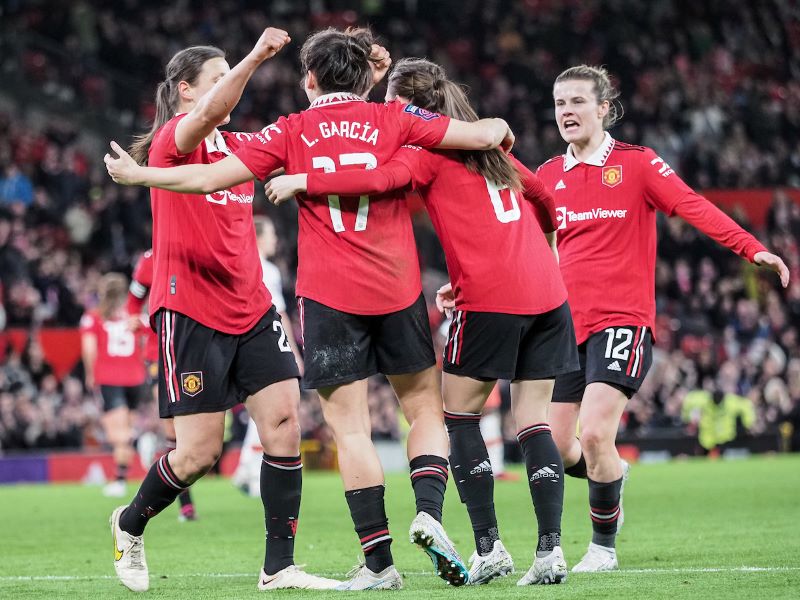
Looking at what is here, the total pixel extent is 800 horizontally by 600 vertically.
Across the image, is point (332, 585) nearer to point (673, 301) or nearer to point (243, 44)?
point (673, 301)

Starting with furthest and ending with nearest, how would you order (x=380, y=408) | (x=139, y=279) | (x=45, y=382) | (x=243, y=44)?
(x=243, y=44), (x=380, y=408), (x=45, y=382), (x=139, y=279)

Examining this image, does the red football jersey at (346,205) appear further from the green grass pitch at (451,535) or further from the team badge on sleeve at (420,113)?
the green grass pitch at (451,535)

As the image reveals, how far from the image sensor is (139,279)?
Answer: 9.70 metres

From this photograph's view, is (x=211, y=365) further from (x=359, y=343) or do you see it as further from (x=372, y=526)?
(x=372, y=526)

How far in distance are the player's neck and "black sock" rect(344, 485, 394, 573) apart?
254 cm

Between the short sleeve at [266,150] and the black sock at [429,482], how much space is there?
1445 mm

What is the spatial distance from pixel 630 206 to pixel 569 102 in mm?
669

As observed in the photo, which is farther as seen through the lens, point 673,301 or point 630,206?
point 673,301

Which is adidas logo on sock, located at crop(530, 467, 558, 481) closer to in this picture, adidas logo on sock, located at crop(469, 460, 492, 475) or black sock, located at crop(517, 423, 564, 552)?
black sock, located at crop(517, 423, 564, 552)

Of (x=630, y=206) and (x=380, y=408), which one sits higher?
(x=630, y=206)

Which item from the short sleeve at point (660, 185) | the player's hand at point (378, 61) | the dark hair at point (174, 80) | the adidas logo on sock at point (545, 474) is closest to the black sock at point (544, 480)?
the adidas logo on sock at point (545, 474)

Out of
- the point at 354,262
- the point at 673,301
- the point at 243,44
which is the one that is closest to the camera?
the point at 354,262

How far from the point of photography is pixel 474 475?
6.18 m

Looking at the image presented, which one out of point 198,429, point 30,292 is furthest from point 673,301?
point 198,429
